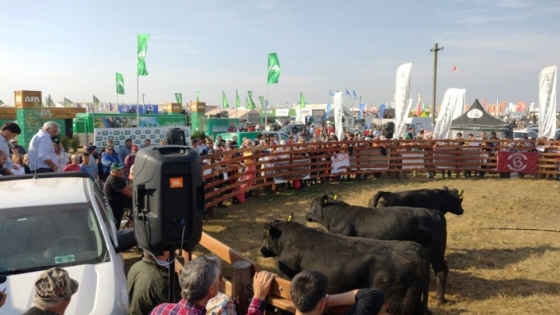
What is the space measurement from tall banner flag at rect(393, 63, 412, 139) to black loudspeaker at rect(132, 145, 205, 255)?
52.5ft

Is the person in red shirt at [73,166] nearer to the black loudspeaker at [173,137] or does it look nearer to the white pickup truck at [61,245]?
the white pickup truck at [61,245]

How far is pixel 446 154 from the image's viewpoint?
55.8ft

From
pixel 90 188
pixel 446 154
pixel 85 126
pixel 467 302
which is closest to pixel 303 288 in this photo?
pixel 90 188

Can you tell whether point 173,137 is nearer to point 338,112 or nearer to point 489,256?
point 489,256

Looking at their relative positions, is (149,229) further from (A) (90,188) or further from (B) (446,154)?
(B) (446,154)

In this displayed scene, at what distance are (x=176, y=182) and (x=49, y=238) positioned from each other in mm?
1689

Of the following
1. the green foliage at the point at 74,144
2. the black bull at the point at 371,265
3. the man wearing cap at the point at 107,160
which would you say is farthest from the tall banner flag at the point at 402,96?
the green foliage at the point at 74,144

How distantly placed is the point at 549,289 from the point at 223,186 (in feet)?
25.2

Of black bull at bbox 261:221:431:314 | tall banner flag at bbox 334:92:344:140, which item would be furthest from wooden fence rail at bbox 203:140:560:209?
black bull at bbox 261:221:431:314

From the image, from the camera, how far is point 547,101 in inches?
690

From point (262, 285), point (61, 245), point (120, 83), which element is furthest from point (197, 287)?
point (120, 83)

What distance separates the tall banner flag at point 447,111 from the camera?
19641mm

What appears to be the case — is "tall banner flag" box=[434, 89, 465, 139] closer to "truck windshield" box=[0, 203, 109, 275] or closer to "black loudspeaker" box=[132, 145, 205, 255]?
"truck windshield" box=[0, 203, 109, 275]

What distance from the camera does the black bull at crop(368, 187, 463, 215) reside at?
25.7ft
